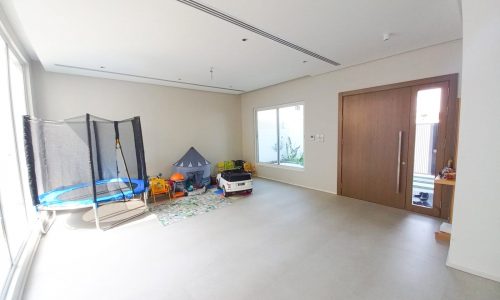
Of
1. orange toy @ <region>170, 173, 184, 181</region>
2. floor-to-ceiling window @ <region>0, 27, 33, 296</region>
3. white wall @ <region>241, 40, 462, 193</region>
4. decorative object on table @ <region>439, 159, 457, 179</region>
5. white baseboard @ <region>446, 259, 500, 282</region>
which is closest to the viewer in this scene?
white baseboard @ <region>446, 259, 500, 282</region>

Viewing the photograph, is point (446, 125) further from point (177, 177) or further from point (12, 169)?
point (12, 169)

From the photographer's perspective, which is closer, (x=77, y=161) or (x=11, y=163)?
(x=11, y=163)

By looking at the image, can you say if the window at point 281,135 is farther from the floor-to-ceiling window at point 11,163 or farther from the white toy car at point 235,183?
the floor-to-ceiling window at point 11,163

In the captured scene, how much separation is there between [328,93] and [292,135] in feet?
4.94

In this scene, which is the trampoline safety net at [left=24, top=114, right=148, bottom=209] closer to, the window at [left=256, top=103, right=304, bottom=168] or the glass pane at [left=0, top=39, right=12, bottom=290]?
the glass pane at [left=0, top=39, right=12, bottom=290]

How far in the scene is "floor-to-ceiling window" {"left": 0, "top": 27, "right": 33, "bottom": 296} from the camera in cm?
206

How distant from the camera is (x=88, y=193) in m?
3.35

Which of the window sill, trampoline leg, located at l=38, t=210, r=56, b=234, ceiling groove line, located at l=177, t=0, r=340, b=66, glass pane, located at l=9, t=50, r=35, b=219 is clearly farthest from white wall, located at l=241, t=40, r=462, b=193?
glass pane, located at l=9, t=50, r=35, b=219

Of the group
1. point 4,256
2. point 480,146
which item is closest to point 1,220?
point 4,256

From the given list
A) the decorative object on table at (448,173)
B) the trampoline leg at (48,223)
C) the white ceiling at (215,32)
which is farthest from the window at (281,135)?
the trampoline leg at (48,223)

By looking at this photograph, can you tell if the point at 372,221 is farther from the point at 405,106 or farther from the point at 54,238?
the point at 54,238

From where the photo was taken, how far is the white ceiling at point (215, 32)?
2012mm

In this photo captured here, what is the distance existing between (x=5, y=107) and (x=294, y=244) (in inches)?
164

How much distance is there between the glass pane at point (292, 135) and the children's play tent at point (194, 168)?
2228 mm
